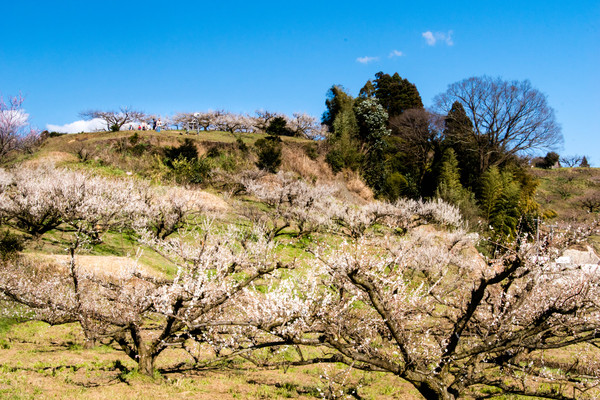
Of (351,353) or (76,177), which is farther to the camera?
(76,177)

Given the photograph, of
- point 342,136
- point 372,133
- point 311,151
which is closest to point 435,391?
point 311,151

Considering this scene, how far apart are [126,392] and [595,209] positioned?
56.6 metres

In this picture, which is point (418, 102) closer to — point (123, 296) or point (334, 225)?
point (334, 225)

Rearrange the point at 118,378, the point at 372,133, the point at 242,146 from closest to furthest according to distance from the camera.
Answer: the point at 118,378 → the point at 242,146 → the point at 372,133

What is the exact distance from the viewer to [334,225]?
25562 mm

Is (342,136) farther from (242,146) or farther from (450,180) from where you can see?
(450,180)

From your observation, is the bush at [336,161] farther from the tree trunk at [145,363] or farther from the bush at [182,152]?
the tree trunk at [145,363]

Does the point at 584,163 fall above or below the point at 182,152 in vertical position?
above

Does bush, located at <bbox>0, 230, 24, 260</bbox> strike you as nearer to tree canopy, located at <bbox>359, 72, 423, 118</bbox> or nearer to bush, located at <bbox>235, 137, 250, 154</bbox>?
bush, located at <bbox>235, 137, 250, 154</bbox>

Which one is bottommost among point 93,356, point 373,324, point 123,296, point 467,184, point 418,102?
point 93,356

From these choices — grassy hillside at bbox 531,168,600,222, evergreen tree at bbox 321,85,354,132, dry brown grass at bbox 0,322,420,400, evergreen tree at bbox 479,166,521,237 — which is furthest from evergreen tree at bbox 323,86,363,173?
dry brown grass at bbox 0,322,420,400

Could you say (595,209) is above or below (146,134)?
below

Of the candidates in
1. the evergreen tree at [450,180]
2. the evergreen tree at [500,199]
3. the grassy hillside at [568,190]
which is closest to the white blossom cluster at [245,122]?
the evergreen tree at [450,180]

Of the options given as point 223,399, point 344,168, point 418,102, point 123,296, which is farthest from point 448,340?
point 418,102
